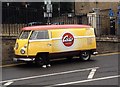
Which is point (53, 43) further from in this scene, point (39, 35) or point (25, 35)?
point (25, 35)

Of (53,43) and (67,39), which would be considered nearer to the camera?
(53,43)

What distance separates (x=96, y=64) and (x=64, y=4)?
3275cm

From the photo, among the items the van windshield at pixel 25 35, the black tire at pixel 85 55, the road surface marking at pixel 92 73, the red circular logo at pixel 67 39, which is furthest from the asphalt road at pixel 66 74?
the van windshield at pixel 25 35

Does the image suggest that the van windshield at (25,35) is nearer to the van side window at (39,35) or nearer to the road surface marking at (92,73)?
the van side window at (39,35)

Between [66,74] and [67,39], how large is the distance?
3.33 meters

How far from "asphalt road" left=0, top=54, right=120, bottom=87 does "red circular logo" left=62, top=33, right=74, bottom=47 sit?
0.94m

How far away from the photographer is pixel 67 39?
54.4 feet

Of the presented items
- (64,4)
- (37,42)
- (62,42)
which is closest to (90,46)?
(62,42)

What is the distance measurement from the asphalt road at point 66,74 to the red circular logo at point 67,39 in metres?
0.94

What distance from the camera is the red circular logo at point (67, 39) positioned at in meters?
16.5

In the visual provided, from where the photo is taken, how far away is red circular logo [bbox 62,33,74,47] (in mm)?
16547

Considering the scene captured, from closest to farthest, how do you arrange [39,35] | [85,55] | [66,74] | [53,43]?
[66,74], [39,35], [53,43], [85,55]

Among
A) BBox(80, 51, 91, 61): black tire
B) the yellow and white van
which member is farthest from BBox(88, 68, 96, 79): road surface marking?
BBox(80, 51, 91, 61): black tire

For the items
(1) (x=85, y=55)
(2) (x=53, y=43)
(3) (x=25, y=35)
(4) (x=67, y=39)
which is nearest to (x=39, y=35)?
(3) (x=25, y=35)
